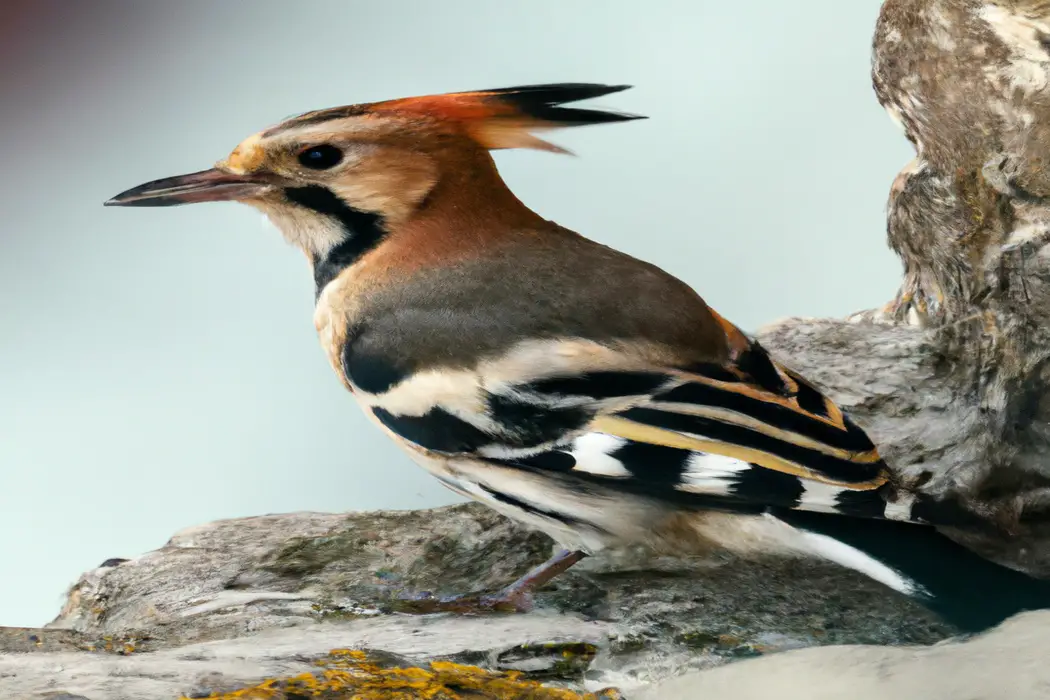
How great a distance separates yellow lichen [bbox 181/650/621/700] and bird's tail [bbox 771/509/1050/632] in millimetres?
239

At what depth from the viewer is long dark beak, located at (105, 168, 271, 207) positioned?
1.21 m

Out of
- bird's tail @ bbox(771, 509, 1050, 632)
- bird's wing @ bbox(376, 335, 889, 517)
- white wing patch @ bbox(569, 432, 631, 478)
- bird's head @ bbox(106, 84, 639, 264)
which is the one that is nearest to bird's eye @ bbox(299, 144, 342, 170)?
bird's head @ bbox(106, 84, 639, 264)

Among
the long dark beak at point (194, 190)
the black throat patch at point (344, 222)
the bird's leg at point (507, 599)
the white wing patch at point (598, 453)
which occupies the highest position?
the long dark beak at point (194, 190)

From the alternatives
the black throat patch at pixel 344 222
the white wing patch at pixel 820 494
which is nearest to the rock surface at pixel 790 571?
the white wing patch at pixel 820 494

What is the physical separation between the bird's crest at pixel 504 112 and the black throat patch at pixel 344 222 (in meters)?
0.07

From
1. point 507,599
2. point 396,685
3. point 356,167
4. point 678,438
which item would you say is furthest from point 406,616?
point 356,167

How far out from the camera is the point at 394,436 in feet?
3.83

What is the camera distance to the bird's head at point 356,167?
1.19 metres

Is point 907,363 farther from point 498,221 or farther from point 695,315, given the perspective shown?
point 498,221

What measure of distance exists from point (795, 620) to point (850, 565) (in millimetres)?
113

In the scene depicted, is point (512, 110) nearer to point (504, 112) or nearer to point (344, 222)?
point (504, 112)

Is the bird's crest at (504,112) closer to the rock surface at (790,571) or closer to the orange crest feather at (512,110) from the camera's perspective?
the orange crest feather at (512,110)

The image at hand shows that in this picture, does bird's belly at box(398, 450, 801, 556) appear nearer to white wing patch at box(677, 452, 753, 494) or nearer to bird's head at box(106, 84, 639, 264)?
white wing patch at box(677, 452, 753, 494)

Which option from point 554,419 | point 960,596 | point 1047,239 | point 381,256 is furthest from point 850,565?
point 381,256
